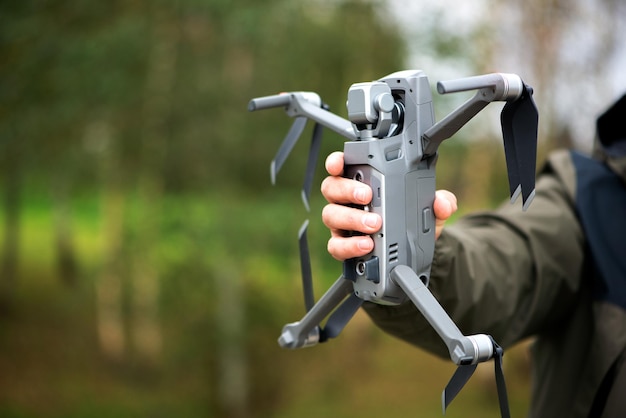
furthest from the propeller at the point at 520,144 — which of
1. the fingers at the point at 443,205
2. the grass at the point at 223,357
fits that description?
the grass at the point at 223,357

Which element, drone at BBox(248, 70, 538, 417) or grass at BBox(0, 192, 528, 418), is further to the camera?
grass at BBox(0, 192, 528, 418)

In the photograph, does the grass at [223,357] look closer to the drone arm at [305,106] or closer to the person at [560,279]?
the person at [560,279]

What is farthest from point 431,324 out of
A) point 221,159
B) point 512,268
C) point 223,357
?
point 223,357

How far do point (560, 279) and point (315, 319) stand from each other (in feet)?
2.17

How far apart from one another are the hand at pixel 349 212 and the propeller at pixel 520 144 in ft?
0.38

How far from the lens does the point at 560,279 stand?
4.44 feet

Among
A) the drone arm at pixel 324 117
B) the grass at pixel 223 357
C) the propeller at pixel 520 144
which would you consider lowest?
the grass at pixel 223 357

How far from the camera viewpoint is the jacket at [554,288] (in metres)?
1.22

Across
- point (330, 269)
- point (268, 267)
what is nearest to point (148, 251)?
point (268, 267)

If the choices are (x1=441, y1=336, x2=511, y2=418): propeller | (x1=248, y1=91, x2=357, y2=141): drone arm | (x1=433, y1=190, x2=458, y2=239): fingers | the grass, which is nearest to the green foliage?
the grass

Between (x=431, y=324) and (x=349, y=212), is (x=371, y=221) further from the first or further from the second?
(x=431, y=324)

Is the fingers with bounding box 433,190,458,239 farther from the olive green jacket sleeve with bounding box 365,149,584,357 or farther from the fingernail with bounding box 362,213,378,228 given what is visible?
the olive green jacket sleeve with bounding box 365,149,584,357

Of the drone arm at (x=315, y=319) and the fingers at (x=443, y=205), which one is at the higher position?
the fingers at (x=443, y=205)

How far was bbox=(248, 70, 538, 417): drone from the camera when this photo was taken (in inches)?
30.5
